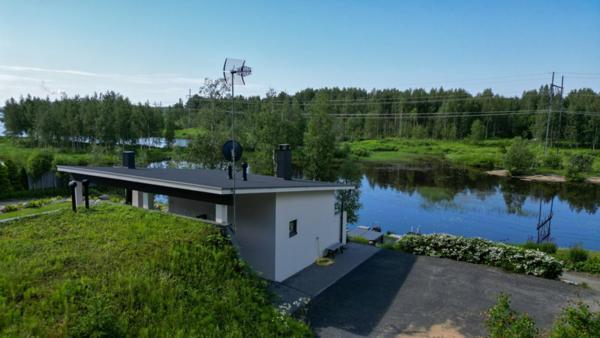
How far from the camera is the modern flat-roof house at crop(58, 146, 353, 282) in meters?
7.74

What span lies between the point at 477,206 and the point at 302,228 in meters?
20.1

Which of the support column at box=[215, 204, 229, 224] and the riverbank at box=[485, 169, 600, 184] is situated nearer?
the support column at box=[215, 204, 229, 224]

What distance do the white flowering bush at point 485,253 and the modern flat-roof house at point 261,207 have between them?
3650 millimetres

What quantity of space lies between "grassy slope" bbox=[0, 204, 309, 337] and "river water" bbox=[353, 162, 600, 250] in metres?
14.8

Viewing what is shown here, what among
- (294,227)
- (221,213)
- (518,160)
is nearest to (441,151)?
(518,160)

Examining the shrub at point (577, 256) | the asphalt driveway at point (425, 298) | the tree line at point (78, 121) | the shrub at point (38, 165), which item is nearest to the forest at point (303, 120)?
the tree line at point (78, 121)

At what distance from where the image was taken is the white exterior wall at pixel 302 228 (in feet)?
28.5

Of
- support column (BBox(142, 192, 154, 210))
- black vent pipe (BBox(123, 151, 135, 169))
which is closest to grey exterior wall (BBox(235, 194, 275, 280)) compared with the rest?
support column (BBox(142, 192, 154, 210))

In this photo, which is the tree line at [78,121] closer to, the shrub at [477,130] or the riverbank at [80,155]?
the riverbank at [80,155]

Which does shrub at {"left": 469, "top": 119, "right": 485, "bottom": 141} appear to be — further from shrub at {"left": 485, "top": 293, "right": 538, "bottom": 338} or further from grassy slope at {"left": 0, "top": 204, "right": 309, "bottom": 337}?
grassy slope at {"left": 0, "top": 204, "right": 309, "bottom": 337}

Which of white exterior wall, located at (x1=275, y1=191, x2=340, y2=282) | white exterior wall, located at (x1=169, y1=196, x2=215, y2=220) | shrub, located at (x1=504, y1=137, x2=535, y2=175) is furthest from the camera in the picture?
shrub, located at (x1=504, y1=137, x2=535, y2=175)

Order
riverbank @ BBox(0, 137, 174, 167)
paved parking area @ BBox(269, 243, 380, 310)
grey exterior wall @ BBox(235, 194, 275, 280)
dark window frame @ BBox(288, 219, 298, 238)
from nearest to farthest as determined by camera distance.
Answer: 1. paved parking area @ BBox(269, 243, 380, 310)
2. grey exterior wall @ BBox(235, 194, 275, 280)
3. dark window frame @ BBox(288, 219, 298, 238)
4. riverbank @ BBox(0, 137, 174, 167)

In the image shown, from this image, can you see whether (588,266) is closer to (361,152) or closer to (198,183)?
(198,183)

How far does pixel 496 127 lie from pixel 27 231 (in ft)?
236
